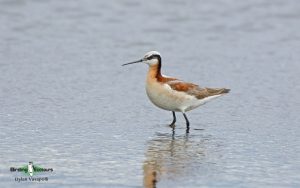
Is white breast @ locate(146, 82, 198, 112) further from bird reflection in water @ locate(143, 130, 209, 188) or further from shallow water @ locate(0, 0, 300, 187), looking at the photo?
bird reflection in water @ locate(143, 130, 209, 188)

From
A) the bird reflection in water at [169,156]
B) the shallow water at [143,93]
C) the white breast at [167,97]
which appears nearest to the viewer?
the bird reflection in water at [169,156]

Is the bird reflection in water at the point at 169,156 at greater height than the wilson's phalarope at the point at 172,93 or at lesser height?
lesser

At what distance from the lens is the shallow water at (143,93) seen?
11648mm

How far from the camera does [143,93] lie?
17172mm

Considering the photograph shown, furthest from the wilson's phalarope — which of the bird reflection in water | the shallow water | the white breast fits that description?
the bird reflection in water

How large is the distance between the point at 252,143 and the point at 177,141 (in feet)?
3.73

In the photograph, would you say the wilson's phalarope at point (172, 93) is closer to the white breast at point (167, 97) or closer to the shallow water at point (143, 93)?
the white breast at point (167, 97)

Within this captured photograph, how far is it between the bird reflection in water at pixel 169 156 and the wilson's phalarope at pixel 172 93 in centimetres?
85

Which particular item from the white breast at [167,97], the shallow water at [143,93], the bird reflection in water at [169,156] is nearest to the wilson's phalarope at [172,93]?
the white breast at [167,97]

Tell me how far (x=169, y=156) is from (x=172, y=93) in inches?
106

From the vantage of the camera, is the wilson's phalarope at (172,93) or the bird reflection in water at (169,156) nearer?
the bird reflection in water at (169,156)

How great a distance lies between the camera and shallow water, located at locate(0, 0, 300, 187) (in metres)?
11.6

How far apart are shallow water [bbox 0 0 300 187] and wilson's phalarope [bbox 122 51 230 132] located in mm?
319

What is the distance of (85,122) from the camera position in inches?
572
